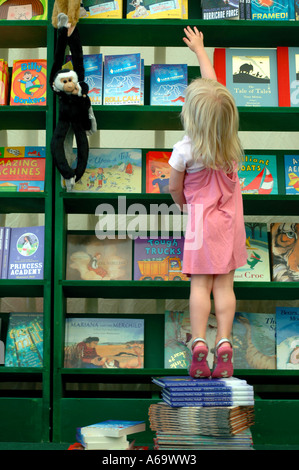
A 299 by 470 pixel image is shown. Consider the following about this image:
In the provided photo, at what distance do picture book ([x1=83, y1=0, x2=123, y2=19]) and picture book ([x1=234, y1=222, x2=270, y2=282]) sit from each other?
1.19m

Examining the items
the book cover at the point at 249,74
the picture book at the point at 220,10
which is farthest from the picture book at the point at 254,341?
the picture book at the point at 220,10

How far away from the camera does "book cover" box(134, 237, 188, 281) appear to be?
8.71 feet

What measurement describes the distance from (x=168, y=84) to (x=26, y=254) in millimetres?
1049

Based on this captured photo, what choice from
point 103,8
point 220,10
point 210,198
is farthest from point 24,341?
point 220,10

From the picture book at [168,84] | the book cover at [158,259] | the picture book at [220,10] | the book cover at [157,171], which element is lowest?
the book cover at [158,259]

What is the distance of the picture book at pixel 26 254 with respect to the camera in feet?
8.57

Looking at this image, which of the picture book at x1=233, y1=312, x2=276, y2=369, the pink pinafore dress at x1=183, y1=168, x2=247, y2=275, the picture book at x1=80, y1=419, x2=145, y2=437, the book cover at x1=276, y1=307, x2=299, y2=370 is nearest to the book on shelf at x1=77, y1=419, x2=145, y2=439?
the picture book at x1=80, y1=419, x2=145, y2=437

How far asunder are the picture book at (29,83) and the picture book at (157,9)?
493 mm

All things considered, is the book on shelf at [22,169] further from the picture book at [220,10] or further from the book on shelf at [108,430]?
the book on shelf at [108,430]

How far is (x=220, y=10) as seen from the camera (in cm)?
271

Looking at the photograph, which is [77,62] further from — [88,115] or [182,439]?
[182,439]

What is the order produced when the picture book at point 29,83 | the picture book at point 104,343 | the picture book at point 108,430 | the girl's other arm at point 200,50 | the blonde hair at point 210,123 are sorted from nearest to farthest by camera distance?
the picture book at point 108,430
the blonde hair at point 210,123
the girl's other arm at point 200,50
the picture book at point 104,343
the picture book at point 29,83

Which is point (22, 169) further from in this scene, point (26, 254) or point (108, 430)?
point (108, 430)

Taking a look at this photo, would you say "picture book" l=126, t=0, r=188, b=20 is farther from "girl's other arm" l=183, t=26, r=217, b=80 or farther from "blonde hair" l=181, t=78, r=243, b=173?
"blonde hair" l=181, t=78, r=243, b=173
